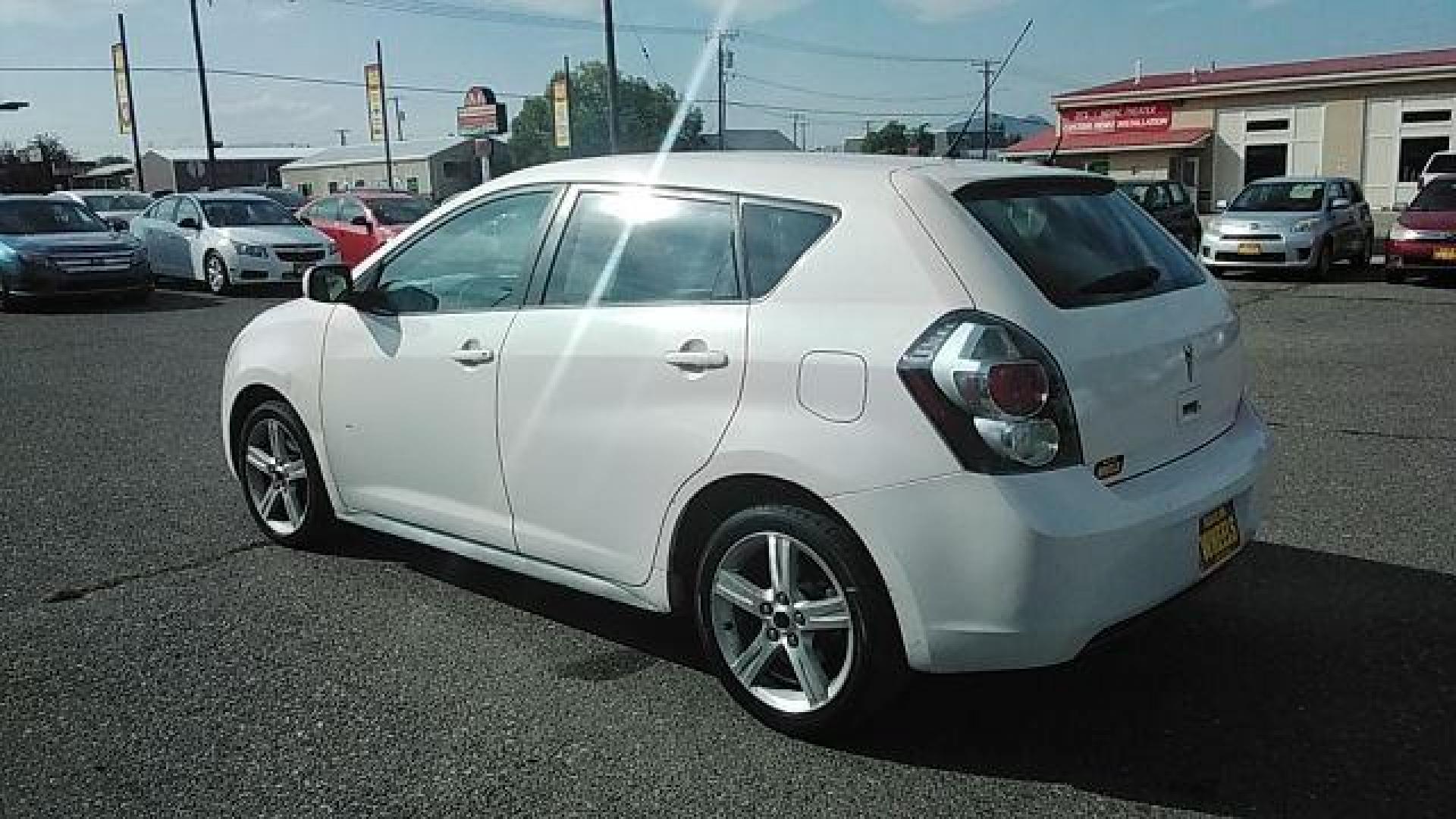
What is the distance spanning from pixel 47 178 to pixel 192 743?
212 feet

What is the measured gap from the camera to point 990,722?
332cm

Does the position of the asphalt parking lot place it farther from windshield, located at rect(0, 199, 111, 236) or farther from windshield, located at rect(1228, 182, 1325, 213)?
windshield, located at rect(1228, 182, 1325, 213)

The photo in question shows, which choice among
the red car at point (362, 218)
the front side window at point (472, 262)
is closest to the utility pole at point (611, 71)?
the red car at point (362, 218)

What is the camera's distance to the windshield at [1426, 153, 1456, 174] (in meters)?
22.9

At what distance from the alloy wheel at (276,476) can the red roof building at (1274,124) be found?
31.1 meters

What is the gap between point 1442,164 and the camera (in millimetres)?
23125

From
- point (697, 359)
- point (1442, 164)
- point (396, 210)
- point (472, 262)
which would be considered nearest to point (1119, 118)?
point (1442, 164)

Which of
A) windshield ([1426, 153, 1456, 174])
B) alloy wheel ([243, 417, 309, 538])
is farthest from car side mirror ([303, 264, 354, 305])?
windshield ([1426, 153, 1456, 174])

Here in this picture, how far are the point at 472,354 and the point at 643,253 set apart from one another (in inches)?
28.8

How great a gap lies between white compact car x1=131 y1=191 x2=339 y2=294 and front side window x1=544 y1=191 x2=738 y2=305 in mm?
13888

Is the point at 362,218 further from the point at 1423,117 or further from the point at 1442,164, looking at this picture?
the point at 1423,117

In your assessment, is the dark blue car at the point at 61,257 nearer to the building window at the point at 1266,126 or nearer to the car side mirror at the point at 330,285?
the car side mirror at the point at 330,285

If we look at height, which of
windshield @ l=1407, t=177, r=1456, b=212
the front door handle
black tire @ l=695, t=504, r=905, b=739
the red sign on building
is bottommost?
black tire @ l=695, t=504, r=905, b=739

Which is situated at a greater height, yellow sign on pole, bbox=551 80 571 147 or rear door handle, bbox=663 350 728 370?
yellow sign on pole, bbox=551 80 571 147
